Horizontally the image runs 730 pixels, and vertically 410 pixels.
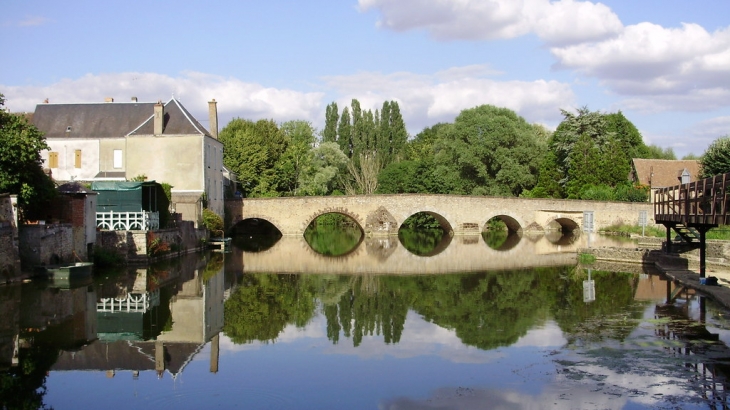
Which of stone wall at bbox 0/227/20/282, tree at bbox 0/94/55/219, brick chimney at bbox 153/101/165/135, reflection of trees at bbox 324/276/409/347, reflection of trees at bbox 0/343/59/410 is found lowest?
reflection of trees at bbox 324/276/409/347

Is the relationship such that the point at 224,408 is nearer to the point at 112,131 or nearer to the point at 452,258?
the point at 452,258

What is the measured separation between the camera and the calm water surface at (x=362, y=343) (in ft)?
28.2

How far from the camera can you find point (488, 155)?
2016 inches

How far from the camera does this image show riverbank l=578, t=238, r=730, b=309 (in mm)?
16263

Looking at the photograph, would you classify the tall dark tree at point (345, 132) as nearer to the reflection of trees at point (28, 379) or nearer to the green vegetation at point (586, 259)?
the green vegetation at point (586, 259)

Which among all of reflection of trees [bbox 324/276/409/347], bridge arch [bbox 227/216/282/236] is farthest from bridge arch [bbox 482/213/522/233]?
reflection of trees [bbox 324/276/409/347]

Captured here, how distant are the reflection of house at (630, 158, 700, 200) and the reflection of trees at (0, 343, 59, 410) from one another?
4510 cm

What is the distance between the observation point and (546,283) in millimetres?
19781

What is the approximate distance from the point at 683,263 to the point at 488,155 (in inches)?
1200

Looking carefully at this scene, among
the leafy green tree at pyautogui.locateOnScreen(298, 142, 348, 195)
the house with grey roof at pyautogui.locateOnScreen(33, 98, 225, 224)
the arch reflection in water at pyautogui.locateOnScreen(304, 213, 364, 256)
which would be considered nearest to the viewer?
the arch reflection in water at pyautogui.locateOnScreen(304, 213, 364, 256)

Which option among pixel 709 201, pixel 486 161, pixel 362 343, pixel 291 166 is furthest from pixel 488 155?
pixel 362 343

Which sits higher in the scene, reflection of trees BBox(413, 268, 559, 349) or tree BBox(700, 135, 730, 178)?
tree BBox(700, 135, 730, 178)

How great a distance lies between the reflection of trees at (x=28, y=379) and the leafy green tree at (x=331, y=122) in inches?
2061

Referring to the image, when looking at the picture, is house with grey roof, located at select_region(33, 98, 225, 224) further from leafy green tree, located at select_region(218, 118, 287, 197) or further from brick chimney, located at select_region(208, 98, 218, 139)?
leafy green tree, located at select_region(218, 118, 287, 197)
